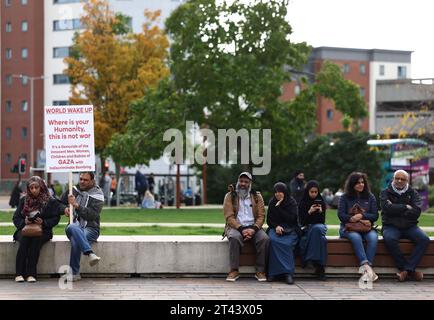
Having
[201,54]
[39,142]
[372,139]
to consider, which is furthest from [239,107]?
[39,142]

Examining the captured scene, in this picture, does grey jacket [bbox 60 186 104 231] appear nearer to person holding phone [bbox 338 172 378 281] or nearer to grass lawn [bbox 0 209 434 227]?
person holding phone [bbox 338 172 378 281]

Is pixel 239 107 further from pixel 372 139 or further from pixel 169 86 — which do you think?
pixel 372 139

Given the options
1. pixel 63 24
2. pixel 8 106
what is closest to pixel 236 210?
pixel 63 24

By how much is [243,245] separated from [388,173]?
112 ft

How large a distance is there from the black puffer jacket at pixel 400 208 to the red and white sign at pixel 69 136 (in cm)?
454

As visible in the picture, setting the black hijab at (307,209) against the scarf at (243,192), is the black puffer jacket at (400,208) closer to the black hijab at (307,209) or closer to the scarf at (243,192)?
the black hijab at (307,209)

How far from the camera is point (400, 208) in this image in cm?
1266

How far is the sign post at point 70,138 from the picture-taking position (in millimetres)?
12492

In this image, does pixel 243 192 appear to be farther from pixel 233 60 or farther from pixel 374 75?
pixel 374 75

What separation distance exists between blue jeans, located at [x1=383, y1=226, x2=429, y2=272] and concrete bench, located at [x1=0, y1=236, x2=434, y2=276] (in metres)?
0.15

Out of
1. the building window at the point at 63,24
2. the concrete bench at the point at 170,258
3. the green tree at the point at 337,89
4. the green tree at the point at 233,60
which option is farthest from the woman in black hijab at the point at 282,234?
the building window at the point at 63,24

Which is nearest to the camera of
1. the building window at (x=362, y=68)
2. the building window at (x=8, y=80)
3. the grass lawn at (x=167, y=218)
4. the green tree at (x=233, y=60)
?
the grass lawn at (x=167, y=218)

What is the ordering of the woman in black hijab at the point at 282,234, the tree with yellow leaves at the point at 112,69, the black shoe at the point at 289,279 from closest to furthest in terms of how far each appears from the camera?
the black shoe at the point at 289,279
the woman in black hijab at the point at 282,234
the tree with yellow leaves at the point at 112,69

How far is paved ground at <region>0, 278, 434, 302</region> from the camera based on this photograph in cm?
1080
